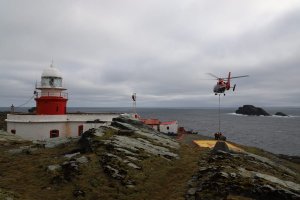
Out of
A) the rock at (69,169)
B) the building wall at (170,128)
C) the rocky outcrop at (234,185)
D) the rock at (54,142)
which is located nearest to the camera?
the rocky outcrop at (234,185)

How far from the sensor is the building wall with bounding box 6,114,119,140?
41219mm

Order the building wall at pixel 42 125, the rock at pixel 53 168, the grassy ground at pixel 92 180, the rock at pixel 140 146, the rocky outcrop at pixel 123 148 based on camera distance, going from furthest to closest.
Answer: the building wall at pixel 42 125, the rock at pixel 140 146, the rock at pixel 53 168, the rocky outcrop at pixel 123 148, the grassy ground at pixel 92 180

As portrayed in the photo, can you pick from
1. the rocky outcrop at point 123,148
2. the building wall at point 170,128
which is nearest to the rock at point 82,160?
the rocky outcrop at point 123,148

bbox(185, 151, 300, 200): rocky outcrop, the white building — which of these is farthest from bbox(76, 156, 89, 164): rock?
the white building

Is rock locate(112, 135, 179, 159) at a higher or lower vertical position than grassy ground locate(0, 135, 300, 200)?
higher

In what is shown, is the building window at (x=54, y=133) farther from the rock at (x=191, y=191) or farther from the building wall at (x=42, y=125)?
the rock at (x=191, y=191)

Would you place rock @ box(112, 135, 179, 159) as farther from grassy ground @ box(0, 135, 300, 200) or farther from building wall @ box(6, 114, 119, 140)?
building wall @ box(6, 114, 119, 140)

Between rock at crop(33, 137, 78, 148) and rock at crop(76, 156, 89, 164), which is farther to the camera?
rock at crop(33, 137, 78, 148)

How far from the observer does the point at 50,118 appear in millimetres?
41906

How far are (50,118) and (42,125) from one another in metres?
1.30

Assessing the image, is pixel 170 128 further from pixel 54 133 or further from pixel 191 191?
pixel 191 191

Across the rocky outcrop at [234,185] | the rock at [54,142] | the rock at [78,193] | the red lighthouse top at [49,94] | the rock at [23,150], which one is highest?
the red lighthouse top at [49,94]

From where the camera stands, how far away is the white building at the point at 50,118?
41281 mm

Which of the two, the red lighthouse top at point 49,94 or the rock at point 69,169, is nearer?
the rock at point 69,169
